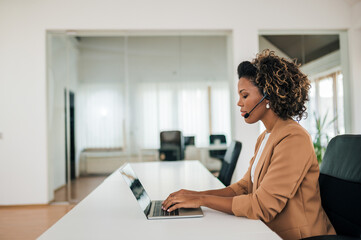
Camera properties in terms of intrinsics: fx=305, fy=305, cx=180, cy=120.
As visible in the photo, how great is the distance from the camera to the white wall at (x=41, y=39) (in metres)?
4.41

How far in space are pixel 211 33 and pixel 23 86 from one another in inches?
115

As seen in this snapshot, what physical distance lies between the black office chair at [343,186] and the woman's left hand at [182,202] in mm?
439

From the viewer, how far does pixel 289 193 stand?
1.08 meters

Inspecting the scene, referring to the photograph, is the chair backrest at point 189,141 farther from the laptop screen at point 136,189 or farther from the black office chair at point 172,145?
the laptop screen at point 136,189

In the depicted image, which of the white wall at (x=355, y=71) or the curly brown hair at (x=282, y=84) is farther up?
the white wall at (x=355, y=71)

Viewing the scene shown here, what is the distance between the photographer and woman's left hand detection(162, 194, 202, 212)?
1.19 meters

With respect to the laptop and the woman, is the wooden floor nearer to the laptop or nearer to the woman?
the laptop

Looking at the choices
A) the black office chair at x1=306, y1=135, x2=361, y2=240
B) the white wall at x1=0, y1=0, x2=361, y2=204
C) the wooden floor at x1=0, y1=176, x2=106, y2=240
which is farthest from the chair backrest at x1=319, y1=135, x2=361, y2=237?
the white wall at x1=0, y1=0, x2=361, y2=204

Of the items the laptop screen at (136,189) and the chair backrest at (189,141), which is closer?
the laptop screen at (136,189)

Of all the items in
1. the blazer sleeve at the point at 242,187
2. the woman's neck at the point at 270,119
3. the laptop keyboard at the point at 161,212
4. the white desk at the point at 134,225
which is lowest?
the white desk at the point at 134,225

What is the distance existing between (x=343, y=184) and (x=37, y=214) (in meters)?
3.85

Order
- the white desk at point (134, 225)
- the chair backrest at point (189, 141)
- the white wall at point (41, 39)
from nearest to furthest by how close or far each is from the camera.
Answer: the white desk at point (134, 225) → the white wall at point (41, 39) → the chair backrest at point (189, 141)

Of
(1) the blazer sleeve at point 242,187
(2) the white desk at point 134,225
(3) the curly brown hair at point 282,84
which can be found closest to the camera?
(2) the white desk at point 134,225

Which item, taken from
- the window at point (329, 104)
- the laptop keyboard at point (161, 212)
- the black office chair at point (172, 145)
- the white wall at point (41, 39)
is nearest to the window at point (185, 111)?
the black office chair at point (172, 145)
